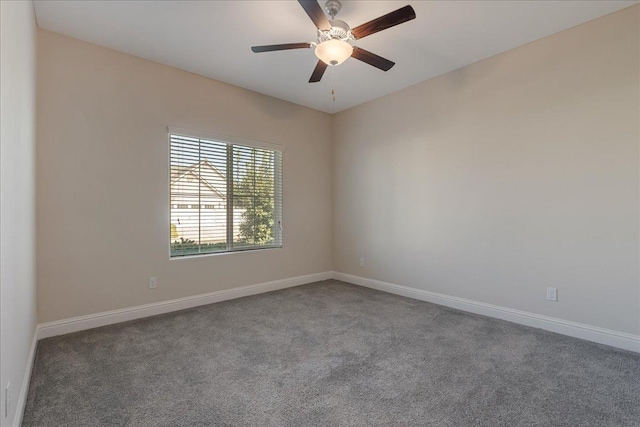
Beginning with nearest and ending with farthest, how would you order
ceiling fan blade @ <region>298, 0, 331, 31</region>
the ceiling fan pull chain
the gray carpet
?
the gray carpet < ceiling fan blade @ <region>298, 0, 331, 31</region> < the ceiling fan pull chain

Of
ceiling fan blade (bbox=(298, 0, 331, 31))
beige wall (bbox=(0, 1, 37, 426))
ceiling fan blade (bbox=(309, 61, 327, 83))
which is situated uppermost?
ceiling fan blade (bbox=(298, 0, 331, 31))

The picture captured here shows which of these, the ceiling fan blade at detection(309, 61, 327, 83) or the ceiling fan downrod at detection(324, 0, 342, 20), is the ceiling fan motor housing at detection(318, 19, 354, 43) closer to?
the ceiling fan downrod at detection(324, 0, 342, 20)

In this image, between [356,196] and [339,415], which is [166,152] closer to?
[356,196]

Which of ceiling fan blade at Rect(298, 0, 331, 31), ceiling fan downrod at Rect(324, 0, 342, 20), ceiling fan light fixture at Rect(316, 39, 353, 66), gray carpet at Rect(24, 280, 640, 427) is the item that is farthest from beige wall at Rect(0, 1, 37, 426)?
ceiling fan downrod at Rect(324, 0, 342, 20)

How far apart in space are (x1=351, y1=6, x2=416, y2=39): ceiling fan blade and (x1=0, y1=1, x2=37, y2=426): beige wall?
2033 mm

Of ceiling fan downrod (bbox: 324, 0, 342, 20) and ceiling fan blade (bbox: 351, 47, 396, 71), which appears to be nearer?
ceiling fan downrod (bbox: 324, 0, 342, 20)

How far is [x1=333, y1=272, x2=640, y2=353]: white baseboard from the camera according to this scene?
8.63ft

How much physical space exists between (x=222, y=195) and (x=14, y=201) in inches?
97.3

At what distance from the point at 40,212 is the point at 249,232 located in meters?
2.24

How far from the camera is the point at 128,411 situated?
1.80 m

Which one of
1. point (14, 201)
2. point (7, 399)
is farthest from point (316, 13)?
point (7, 399)

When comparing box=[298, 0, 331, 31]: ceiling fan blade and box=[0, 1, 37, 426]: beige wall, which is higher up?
box=[298, 0, 331, 31]: ceiling fan blade

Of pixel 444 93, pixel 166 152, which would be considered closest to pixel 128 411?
pixel 166 152

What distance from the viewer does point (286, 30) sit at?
2910mm
